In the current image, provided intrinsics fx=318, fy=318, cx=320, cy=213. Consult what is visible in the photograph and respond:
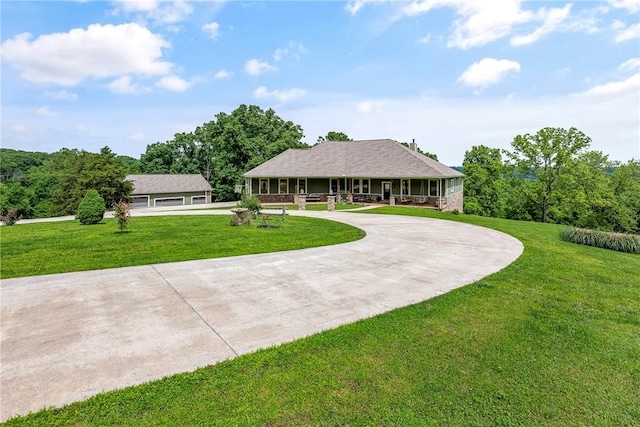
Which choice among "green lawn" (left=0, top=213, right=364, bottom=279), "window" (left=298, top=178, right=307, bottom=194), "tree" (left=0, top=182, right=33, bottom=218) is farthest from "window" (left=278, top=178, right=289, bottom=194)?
"tree" (left=0, top=182, right=33, bottom=218)

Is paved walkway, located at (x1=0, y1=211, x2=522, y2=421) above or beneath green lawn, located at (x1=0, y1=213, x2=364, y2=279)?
beneath

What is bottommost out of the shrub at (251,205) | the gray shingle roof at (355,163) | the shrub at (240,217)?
the shrub at (240,217)

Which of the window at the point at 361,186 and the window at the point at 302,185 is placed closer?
the window at the point at 361,186

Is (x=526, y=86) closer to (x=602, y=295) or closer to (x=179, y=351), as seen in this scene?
(x=602, y=295)

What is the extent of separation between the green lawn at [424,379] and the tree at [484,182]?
39.0 meters

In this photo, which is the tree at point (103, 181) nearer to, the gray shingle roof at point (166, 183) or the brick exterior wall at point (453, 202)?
the gray shingle roof at point (166, 183)

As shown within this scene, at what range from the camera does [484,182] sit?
4612cm

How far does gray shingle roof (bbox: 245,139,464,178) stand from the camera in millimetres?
29188

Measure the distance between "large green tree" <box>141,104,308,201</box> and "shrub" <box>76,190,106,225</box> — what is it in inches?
974

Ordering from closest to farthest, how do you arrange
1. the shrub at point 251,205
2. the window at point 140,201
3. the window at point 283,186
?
the shrub at point 251,205 → the window at point 283,186 → the window at point 140,201

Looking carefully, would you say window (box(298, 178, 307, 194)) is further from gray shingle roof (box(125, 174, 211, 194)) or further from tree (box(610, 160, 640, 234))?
tree (box(610, 160, 640, 234))

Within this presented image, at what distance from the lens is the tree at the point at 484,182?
42844mm

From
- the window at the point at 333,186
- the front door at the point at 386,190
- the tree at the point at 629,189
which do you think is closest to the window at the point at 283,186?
the window at the point at 333,186

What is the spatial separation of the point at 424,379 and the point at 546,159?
127 feet
